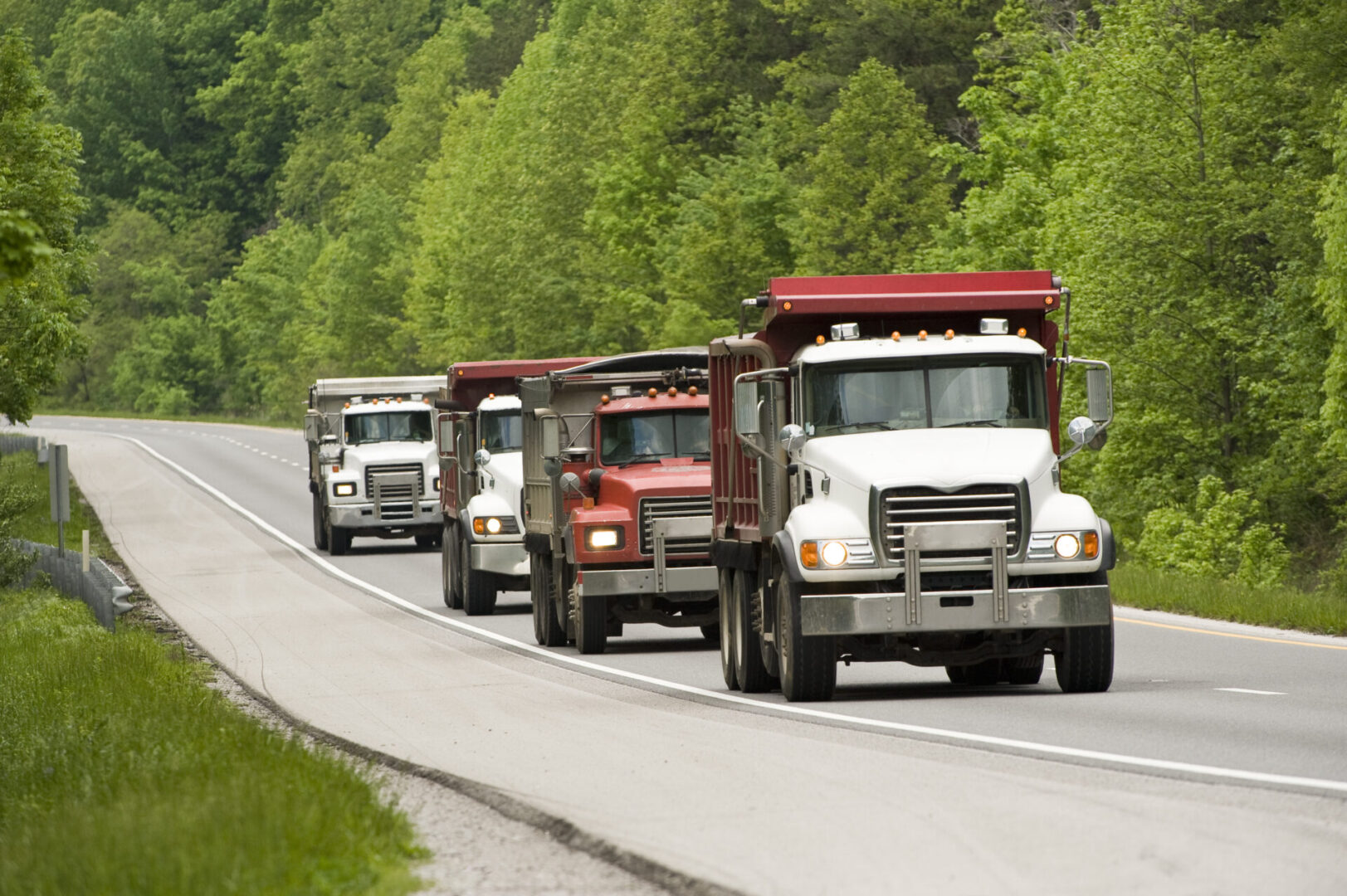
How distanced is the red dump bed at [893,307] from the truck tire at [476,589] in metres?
10.5

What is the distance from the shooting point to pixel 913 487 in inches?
566

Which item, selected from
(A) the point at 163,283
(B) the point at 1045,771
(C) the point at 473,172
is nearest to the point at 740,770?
(B) the point at 1045,771

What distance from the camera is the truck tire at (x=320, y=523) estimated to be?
39656mm

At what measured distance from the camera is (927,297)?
15531 mm

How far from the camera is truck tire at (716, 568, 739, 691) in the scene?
1675cm

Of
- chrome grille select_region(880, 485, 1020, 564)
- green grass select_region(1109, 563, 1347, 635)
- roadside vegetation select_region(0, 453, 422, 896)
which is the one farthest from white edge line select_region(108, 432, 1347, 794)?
green grass select_region(1109, 563, 1347, 635)

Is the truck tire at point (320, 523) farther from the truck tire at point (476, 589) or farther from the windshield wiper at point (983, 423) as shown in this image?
the windshield wiper at point (983, 423)

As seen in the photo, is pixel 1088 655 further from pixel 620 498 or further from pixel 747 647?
pixel 620 498

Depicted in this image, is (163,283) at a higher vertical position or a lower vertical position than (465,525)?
higher

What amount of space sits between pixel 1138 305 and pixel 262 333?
9480 centimetres

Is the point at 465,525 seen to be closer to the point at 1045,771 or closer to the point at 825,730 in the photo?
the point at 825,730

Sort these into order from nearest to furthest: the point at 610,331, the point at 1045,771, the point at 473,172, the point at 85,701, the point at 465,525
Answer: the point at 1045,771 → the point at 85,701 → the point at 465,525 → the point at 610,331 → the point at 473,172

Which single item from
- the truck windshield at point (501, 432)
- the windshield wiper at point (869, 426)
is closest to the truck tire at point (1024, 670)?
the windshield wiper at point (869, 426)

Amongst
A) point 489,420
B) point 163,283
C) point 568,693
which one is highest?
point 163,283
